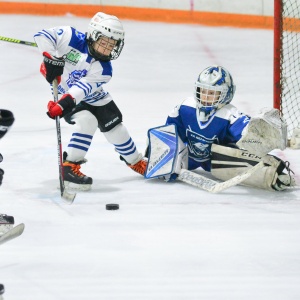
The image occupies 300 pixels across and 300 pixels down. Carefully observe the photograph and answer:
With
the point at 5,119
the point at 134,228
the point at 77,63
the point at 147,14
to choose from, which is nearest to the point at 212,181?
the point at 134,228

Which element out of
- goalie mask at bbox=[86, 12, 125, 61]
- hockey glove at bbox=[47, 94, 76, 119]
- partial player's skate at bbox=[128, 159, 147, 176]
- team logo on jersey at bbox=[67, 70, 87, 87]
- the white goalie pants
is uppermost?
goalie mask at bbox=[86, 12, 125, 61]

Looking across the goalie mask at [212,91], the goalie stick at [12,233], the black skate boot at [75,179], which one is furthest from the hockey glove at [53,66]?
the goalie stick at [12,233]

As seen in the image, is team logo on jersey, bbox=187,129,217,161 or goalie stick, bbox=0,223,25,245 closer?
goalie stick, bbox=0,223,25,245

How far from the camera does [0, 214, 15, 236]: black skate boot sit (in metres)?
3.86

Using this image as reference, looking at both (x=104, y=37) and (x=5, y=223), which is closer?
(x=5, y=223)

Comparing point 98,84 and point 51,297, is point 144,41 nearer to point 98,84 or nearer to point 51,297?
point 98,84

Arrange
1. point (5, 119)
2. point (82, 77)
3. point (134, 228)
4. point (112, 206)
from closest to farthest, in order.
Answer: point (5, 119) → point (134, 228) → point (112, 206) → point (82, 77)

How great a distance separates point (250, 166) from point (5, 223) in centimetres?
143

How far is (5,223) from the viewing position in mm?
3865

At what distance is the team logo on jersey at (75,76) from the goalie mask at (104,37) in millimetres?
104

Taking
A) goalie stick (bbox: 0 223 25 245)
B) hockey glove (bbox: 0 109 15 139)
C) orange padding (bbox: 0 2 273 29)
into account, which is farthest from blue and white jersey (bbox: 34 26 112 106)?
orange padding (bbox: 0 2 273 29)

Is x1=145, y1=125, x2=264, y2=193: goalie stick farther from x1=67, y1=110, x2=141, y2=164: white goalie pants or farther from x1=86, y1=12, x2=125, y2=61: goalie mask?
x1=86, y1=12, x2=125, y2=61: goalie mask

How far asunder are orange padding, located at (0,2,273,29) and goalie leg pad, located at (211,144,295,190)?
12.4 ft

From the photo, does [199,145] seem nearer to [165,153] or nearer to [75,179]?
[165,153]
